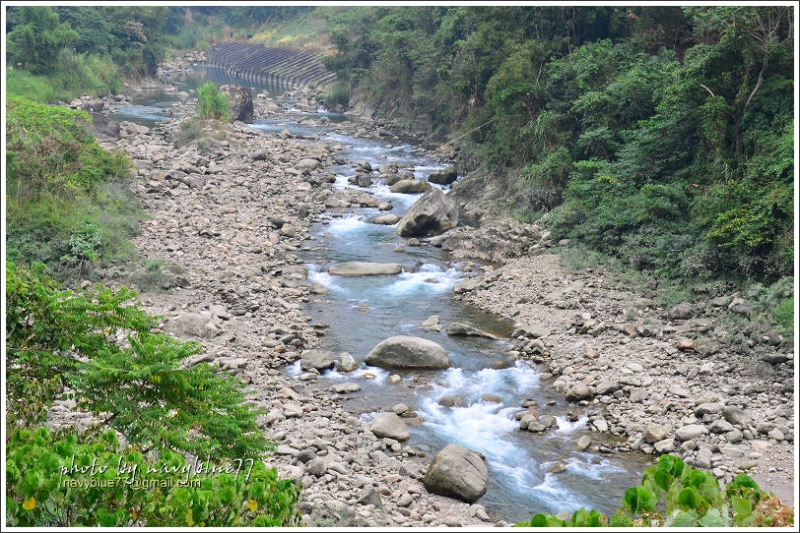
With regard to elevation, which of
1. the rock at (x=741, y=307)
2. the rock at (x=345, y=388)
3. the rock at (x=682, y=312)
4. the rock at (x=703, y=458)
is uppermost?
the rock at (x=741, y=307)

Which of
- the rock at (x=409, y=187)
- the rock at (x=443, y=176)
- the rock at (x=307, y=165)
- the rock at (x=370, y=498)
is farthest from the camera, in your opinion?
the rock at (x=307, y=165)

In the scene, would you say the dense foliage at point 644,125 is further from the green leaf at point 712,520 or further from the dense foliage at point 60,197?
the dense foliage at point 60,197

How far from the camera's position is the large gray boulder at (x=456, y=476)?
8.41 meters

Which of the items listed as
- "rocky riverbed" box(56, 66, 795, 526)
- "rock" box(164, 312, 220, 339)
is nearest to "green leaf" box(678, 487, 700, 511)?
"rocky riverbed" box(56, 66, 795, 526)

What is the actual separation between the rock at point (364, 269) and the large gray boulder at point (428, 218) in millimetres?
2510

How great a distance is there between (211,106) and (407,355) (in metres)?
19.3

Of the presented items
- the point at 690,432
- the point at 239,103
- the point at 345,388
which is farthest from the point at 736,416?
the point at 239,103

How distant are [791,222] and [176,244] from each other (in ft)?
40.5

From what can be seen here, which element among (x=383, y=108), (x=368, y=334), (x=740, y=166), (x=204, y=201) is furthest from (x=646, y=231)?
(x=383, y=108)

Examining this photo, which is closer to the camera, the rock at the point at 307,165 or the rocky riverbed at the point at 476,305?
the rocky riverbed at the point at 476,305

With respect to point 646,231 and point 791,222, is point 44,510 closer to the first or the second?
point 791,222

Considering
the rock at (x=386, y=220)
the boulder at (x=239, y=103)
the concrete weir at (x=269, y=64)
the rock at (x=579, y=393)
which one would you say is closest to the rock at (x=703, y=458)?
the rock at (x=579, y=393)

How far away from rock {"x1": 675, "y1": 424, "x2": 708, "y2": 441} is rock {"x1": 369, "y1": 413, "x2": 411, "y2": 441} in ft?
11.9

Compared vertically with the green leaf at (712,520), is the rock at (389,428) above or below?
below
